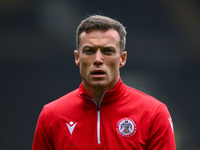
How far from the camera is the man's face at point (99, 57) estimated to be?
244 cm

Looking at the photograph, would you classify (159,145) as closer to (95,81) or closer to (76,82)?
(95,81)

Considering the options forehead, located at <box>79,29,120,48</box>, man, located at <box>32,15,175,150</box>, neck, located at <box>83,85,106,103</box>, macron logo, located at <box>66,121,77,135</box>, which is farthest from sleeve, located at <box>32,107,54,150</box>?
forehead, located at <box>79,29,120,48</box>

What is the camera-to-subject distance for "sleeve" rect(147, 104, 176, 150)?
93.4 inches

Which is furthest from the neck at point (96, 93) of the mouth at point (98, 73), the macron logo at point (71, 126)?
the macron logo at point (71, 126)

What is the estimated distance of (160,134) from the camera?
7.82ft

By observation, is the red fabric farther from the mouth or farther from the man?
the mouth

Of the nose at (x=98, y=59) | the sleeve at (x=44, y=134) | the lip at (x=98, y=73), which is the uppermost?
the nose at (x=98, y=59)

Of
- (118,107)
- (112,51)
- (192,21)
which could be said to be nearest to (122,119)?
(118,107)

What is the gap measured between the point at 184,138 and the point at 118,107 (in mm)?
2417

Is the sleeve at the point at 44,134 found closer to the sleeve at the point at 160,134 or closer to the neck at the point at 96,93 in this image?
the neck at the point at 96,93

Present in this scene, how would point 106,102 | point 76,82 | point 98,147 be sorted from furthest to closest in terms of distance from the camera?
point 76,82 → point 106,102 → point 98,147

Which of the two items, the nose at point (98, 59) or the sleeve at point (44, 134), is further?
the sleeve at point (44, 134)

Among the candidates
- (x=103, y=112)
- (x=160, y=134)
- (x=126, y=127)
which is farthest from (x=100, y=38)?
(x=160, y=134)

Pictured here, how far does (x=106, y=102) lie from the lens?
8.27ft
